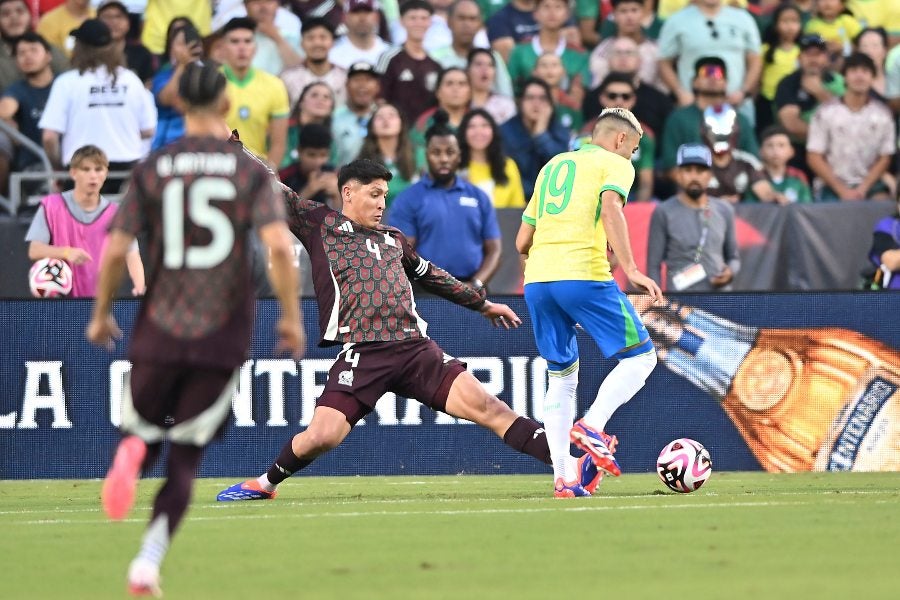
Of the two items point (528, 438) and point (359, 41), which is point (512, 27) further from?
point (528, 438)

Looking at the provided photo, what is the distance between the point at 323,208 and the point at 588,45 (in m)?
8.53

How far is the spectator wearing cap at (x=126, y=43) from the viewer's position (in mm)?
16906

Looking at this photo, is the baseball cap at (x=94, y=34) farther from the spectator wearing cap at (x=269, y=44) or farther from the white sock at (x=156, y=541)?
the white sock at (x=156, y=541)

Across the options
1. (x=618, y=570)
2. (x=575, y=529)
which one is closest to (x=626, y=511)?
(x=575, y=529)

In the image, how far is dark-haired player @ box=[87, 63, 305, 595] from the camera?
21.7ft

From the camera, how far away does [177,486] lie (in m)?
6.53

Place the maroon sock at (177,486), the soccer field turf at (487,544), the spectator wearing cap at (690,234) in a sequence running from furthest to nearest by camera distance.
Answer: the spectator wearing cap at (690,234)
the soccer field turf at (487,544)
the maroon sock at (177,486)

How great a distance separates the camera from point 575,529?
8.53 m

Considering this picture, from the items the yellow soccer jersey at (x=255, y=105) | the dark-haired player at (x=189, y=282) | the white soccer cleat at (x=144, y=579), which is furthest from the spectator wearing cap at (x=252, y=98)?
the white soccer cleat at (x=144, y=579)

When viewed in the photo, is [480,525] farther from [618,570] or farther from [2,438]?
[2,438]

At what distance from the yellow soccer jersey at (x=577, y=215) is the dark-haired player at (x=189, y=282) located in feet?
13.3

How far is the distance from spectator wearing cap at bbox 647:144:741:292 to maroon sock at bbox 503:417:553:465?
4.02 metres

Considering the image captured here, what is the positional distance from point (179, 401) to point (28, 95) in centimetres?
1032

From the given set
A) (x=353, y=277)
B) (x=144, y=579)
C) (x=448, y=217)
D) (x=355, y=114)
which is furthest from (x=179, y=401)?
(x=355, y=114)
